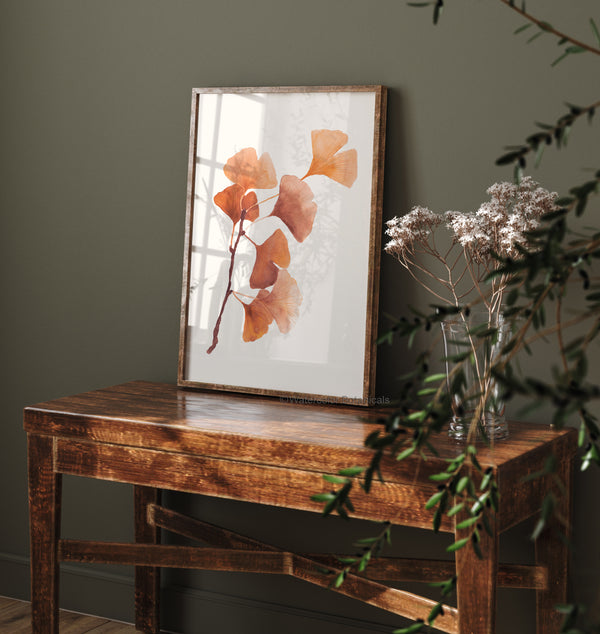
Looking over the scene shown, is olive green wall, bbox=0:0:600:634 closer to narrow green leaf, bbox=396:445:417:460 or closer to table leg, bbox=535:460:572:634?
table leg, bbox=535:460:572:634

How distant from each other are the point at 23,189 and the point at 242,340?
114 cm

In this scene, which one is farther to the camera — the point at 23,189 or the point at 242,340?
the point at 23,189

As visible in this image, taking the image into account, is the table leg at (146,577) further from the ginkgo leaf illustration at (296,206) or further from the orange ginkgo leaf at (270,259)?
the ginkgo leaf illustration at (296,206)

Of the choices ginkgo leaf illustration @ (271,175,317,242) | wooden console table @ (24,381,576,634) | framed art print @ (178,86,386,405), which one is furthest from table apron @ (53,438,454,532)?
ginkgo leaf illustration @ (271,175,317,242)

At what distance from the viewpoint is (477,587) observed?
1.93 m

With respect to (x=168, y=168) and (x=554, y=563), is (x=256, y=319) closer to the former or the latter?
(x=168, y=168)

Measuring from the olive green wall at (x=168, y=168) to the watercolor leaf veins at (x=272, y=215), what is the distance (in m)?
0.19

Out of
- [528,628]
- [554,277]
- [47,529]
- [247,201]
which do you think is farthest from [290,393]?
[554,277]

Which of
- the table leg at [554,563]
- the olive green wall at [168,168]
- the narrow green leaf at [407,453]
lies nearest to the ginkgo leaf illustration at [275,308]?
the olive green wall at [168,168]

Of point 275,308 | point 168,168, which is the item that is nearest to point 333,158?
point 275,308

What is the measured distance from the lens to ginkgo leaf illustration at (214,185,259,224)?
2742 millimetres

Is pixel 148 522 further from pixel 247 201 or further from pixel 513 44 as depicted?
pixel 513 44

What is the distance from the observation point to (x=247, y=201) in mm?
2752

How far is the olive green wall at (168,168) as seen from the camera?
2.46 metres
